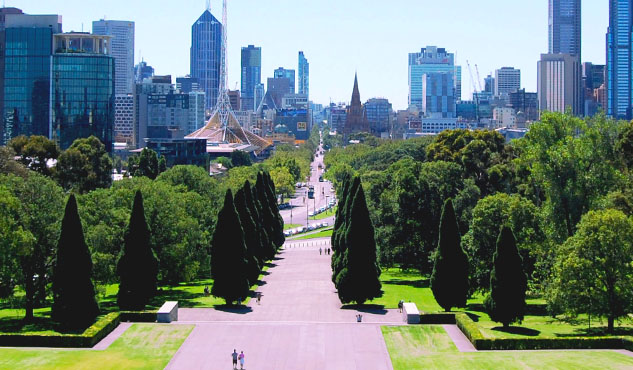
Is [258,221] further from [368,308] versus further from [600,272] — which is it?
[600,272]

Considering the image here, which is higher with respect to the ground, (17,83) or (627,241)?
(17,83)

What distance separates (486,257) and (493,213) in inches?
123

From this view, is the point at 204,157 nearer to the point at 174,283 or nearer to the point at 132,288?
the point at 174,283

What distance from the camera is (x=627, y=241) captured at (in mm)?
52875

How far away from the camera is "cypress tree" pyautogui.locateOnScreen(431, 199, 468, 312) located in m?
60.1

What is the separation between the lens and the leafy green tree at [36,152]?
4414 inches

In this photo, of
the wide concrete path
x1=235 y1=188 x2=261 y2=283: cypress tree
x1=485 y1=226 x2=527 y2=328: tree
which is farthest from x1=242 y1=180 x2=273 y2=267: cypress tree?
x1=485 y1=226 x2=527 y2=328: tree

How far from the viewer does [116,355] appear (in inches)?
1907

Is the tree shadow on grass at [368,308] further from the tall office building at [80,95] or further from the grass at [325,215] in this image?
the tall office building at [80,95]

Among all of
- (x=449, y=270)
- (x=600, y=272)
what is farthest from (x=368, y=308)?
(x=600, y=272)

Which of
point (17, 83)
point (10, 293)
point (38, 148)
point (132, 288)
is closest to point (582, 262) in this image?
point (132, 288)

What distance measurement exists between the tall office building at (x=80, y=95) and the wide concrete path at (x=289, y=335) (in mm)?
93185

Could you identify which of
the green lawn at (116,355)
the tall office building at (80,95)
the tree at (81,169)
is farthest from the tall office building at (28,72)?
the green lawn at (116,355)

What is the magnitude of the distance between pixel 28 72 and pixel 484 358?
128109mm
